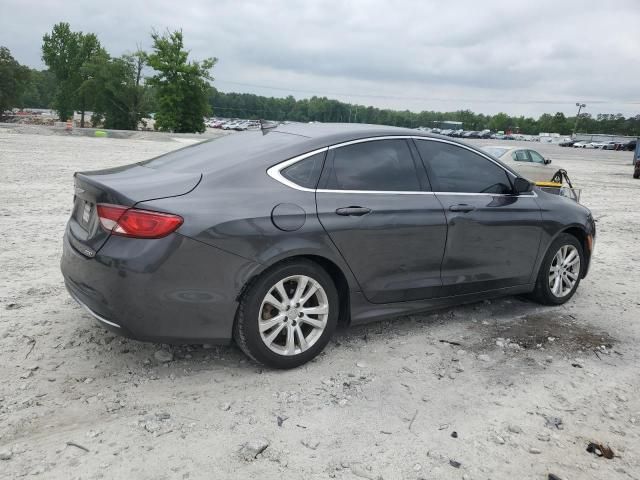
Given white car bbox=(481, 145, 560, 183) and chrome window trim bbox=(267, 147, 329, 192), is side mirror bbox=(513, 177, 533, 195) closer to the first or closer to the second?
chrome window trim bbox=(267, 147, 329, 192)

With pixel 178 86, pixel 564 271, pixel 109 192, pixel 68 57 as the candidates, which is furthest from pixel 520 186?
pixel 68 57

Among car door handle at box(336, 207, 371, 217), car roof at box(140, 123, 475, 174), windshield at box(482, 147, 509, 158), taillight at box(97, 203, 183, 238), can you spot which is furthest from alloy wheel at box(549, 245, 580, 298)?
windshield at box(482, 147, 509, 158)

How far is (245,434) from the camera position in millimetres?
2959

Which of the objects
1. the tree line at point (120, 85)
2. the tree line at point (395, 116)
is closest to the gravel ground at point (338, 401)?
the tree line at point (120, 85)

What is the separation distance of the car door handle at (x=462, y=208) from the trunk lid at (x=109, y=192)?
6.57 ft

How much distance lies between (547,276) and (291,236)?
2900mm

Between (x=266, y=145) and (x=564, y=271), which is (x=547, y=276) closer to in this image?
(x=564, y=271)

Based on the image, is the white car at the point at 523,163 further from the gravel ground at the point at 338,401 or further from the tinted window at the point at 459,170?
the tinted window at the point at 459,170

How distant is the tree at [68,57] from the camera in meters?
73.6

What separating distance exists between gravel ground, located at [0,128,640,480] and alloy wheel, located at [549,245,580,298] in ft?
1.04

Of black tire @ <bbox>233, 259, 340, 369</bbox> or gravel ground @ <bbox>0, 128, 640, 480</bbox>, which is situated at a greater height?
black tire @ <bbox>233, 259, 340, 369</bbox>

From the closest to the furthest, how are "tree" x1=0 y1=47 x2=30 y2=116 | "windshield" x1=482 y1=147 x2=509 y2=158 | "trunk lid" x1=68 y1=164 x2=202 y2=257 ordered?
"trunk lid" x1=68 y1=164 x2=202 y2=257, "windshield" x1=482 y1=147 x2=509 y2=158, "tree" x1=0 y1=47 x2=30 y2=116

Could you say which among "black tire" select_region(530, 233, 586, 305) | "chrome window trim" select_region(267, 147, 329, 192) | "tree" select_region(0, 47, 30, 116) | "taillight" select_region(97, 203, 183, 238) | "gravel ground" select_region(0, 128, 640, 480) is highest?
"tree" select_region(0, 47, 30, 116)

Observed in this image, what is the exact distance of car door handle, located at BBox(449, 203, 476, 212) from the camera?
4.31 metres
